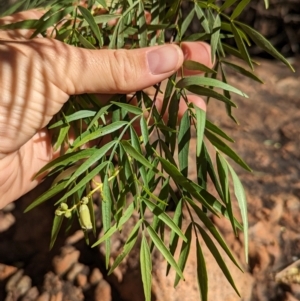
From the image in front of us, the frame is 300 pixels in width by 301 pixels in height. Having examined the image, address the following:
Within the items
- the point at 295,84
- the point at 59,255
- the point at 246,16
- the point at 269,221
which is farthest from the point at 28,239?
the point at 246,16

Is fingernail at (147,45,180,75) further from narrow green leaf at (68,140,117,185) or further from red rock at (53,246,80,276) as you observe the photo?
red rock at (53,246,80,276)

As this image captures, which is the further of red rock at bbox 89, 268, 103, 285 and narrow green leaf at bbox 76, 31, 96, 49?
red rock at bbox 89, 268, 103, 285

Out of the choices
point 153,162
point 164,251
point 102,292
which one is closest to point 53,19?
point 153,162

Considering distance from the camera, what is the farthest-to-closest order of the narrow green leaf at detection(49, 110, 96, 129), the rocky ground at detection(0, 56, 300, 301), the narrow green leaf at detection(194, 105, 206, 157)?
the rocky ground at detection(0, 56, 300, 301) → the narrow green leaf at detection(49, 110, 96, 129) → the narrow green leaf at detection(194, 105, 206, 157)

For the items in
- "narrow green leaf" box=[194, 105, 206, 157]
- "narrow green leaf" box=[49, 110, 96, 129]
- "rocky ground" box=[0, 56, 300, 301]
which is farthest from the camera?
"rocky ground" box=[0, 56, 300, 301]

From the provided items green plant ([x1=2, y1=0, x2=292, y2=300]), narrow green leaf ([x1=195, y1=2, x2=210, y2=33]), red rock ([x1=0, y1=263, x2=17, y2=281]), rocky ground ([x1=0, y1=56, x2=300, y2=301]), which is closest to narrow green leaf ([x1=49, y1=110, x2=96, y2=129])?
green plant ([x1=2, y1=0, x2=292, y2=300])

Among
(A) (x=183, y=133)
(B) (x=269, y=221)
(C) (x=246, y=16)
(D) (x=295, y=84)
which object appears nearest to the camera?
(A) (x=183, y=133)

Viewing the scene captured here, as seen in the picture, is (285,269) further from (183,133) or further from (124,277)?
(183,133)
